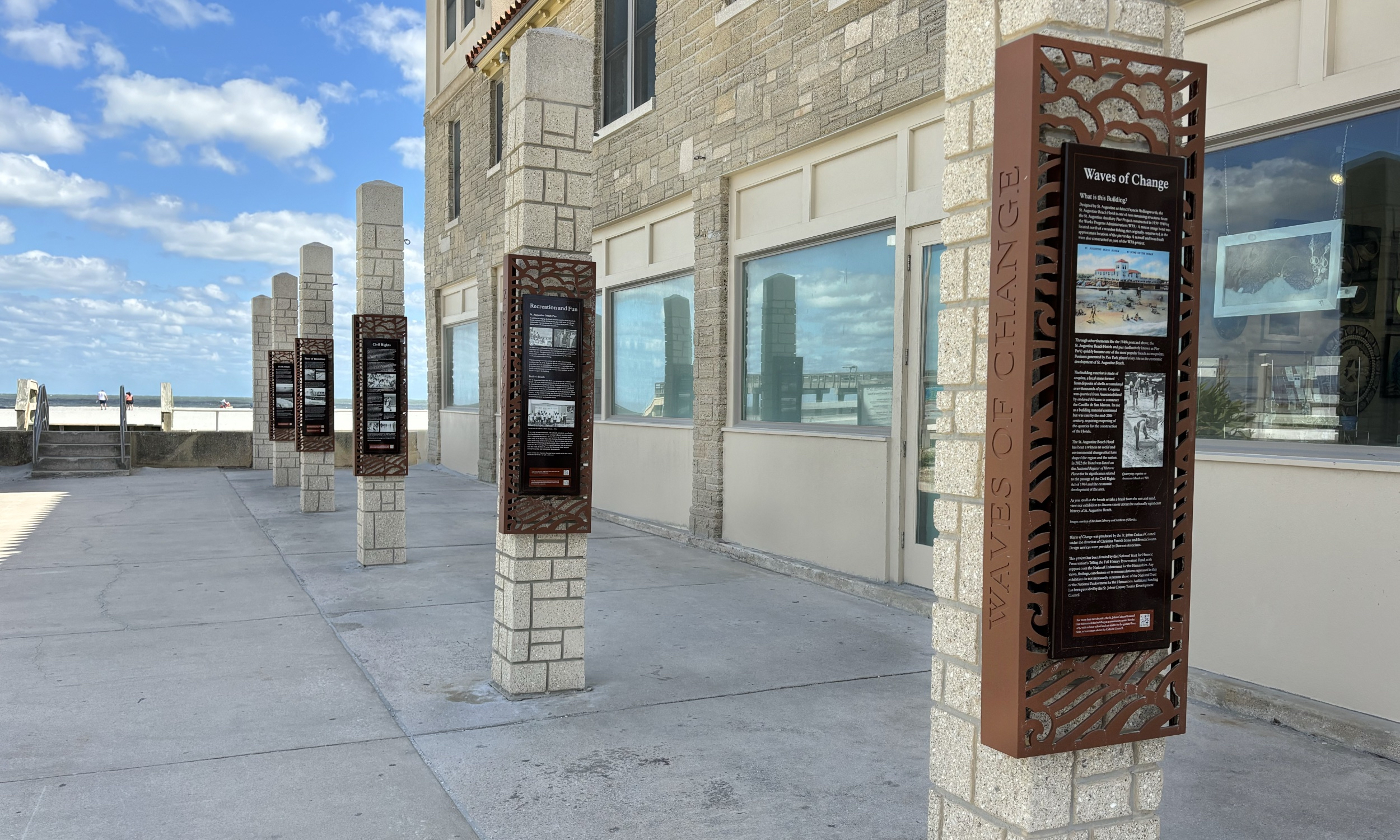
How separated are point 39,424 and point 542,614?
68.8ft

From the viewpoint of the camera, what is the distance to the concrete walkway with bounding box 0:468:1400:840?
4.02 metres

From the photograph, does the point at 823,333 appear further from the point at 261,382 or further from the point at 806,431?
the point at 261,382

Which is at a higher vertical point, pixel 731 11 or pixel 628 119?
pixel 731 11

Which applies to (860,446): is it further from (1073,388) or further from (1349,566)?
(1073,388)

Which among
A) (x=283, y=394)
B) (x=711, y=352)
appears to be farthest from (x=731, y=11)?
(x=283, y=394)

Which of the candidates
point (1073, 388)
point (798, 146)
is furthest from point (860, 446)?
point (1073, 388)

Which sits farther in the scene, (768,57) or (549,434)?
(768,57)

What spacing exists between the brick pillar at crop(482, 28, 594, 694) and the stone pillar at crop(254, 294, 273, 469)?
19214 millimetres

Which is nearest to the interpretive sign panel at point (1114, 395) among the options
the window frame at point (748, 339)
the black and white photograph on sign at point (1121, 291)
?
the black and white photograph on sign at point (1121, 291)

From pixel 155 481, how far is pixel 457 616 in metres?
15.0

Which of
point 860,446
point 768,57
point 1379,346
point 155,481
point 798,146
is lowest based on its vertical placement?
point 155,481

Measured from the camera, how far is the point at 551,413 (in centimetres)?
577

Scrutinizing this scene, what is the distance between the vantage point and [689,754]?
4742mm

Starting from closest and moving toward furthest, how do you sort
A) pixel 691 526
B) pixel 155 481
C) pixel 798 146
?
pixel 798 146 < pixel 691 526 < pixel 155 481
